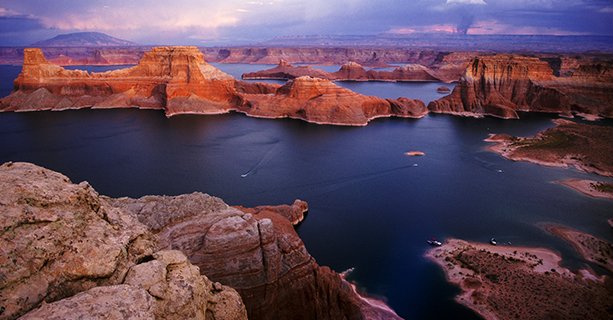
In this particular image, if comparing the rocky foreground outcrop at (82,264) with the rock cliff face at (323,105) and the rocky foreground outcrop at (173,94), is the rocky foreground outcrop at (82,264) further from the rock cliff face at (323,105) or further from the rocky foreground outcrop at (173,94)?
the rocky foreground outcrop at (173,94)

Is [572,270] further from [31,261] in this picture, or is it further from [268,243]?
[31,261]

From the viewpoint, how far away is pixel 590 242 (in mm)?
31672

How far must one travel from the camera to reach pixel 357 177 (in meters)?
48.1

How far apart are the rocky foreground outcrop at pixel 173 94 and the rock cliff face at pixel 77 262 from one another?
71.1m

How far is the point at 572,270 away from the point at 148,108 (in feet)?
289

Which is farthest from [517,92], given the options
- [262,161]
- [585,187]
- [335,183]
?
[262,161]

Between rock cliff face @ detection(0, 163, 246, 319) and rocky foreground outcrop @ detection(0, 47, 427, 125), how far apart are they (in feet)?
233

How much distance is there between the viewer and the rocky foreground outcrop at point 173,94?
83.7m

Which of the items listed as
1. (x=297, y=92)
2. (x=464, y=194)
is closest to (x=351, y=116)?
(x=297, y=92)

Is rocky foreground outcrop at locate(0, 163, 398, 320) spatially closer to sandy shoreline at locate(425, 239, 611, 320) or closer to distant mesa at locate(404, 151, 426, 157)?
sandy shoreline at locate(425, 239, 611, 320)

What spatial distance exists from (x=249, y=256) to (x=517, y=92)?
323ft

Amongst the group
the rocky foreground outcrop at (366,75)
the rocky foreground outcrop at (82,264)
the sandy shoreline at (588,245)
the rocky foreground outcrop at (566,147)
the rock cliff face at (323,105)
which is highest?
the rocky foreground outcrop at (82,264)

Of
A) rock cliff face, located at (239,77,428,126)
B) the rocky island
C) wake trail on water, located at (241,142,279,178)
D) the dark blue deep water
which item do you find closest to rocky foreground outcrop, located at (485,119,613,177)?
the rocky island

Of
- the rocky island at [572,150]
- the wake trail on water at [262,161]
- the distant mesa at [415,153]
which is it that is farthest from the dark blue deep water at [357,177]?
the rocky island at [572,150]
